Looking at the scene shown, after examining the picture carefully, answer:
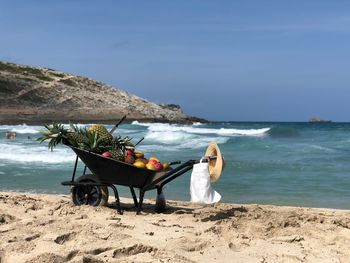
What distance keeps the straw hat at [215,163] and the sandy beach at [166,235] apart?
487mm

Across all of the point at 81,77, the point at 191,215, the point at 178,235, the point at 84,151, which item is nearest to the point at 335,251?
the point at 178,235

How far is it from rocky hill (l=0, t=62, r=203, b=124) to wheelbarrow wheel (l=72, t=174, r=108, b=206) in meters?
49.7

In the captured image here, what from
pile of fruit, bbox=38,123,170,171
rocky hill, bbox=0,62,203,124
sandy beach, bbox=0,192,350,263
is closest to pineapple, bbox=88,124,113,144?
pile of fruit, bbox=38,123,170,171

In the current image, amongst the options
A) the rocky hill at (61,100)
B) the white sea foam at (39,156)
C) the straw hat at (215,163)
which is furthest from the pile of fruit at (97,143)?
the rocky hill at (61,100)

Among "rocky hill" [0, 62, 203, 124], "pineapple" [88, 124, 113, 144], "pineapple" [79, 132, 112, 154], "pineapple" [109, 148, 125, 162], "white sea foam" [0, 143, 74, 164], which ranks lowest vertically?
"white sea foam" [0, 143, 74, 164]

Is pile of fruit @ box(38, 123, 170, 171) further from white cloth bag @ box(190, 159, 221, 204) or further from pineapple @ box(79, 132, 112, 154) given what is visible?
white cloth bag @ box(190, 159, 221, 204)

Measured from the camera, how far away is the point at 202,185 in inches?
269

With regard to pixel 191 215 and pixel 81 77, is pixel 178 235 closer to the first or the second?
pixel 191 215

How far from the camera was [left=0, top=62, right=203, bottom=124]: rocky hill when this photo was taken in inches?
2412

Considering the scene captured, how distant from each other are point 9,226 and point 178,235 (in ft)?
5.91

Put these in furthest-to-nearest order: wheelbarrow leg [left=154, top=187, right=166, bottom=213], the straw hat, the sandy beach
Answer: wheelbarrow leg [left=154, top=187, right=166, bottom=213], the straw hat, the sandy beach

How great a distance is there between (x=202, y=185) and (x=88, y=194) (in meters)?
1.56

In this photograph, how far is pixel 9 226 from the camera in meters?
5.50

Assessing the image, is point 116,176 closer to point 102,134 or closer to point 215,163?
point 102,134
